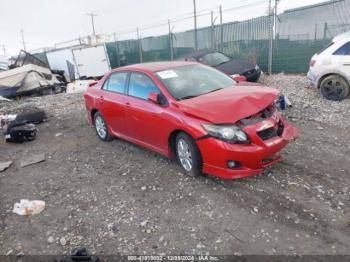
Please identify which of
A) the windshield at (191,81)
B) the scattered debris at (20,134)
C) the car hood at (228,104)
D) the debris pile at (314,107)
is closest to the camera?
the car hood at (228,104)

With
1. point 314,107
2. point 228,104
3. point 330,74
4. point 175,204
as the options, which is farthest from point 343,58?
point 175,204

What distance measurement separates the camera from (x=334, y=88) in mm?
8047

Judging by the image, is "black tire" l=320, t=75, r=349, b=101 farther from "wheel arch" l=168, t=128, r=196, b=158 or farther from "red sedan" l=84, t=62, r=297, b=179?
"wheel arch" l=168, t=128, r=196, b=158

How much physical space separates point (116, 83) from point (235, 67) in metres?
5.86

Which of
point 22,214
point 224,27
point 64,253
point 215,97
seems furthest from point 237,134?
point 224,27

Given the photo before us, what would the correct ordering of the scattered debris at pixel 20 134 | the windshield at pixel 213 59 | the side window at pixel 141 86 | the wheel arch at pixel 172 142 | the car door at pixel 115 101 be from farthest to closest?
the windshield at pixel 213 59, the scattered debris at pixel 20 134, the car door at pixel 115 101, the side window at pixel 141 86, the wheel arch at pixel 172 142

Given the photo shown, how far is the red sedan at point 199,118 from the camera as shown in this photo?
13.1ft

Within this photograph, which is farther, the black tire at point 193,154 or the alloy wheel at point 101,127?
the alloy wheel at point 101,127

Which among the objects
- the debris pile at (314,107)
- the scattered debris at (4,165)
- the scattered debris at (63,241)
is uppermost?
the debris pile at (314,107)

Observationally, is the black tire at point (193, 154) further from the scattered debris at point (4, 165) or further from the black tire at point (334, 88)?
the black tire at point (334, 88)

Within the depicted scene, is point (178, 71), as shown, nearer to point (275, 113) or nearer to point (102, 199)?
point (275, 113)

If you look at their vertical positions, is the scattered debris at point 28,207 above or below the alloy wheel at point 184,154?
below

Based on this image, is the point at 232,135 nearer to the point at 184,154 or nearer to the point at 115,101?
the point at 184,154

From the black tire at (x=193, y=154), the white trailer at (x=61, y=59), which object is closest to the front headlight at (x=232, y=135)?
the black tire at (x=193, y=154)
